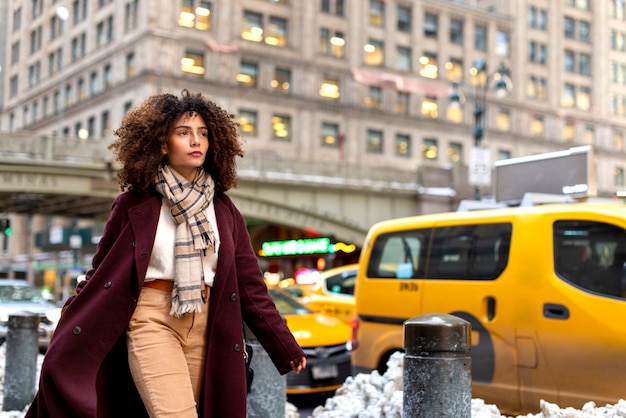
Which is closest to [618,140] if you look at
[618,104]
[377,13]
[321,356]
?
Answer: [618,104]

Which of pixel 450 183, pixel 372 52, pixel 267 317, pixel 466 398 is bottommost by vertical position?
pixel 466 398

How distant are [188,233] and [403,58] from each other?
55.9 metres

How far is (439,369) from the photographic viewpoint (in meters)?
3.85

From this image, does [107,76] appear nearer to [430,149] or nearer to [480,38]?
[430,149]

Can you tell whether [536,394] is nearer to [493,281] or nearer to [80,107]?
[493,281]

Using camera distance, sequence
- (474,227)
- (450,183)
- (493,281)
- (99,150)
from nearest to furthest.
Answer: (493,281)
(474,227)
(99,150)
(450,183)

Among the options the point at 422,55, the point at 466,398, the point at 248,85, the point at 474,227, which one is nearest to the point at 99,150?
the point at 248,85

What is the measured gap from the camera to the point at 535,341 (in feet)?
21.0

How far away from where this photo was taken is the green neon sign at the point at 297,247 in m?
44.1

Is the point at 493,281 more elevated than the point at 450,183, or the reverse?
the point at 450,183

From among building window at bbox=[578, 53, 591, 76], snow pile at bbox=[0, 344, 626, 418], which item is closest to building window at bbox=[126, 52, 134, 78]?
building window at bbox=[578, 53, 591, 76]

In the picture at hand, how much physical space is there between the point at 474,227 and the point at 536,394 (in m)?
1.73

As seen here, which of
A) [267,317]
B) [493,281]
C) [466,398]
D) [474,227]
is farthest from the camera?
[474,227]

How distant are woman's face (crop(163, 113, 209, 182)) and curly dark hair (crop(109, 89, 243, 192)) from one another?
0.09 ft
